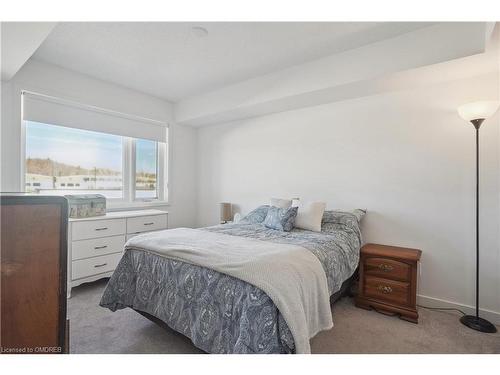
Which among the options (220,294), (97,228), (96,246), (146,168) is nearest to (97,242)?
(96,246)

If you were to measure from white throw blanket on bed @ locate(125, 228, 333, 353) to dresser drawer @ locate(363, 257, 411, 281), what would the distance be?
0.96 m

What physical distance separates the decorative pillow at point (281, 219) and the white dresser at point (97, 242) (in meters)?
1.70

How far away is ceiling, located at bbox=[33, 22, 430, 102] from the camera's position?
2080 millimetres

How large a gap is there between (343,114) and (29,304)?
3.07 metres

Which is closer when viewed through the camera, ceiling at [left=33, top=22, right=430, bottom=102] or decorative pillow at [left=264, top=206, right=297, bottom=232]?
ceiling at [left=33, top=22, right=430, bottom=102]

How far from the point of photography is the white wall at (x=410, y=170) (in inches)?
87.7

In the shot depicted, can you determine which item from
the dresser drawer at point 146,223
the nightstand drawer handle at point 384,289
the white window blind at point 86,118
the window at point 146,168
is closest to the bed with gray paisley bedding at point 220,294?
the nightstand drawer handle at point 384,289

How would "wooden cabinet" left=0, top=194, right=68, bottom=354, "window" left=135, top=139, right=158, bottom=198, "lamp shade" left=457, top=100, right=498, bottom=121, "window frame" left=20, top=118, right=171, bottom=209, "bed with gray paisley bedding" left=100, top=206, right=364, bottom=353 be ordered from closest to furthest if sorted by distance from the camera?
"wooden cabinet" left=0, top=194, right=68, bottom=354, "bed with gray paisley bedding" left=100, top=206, right=364, bottom=353, "lamp shade" left=457, top=100, right=498, bottom=121, "window frame" left=20, top=118, right=171, bottom=209, "window" left=135, top=139, right=158, bottom=198

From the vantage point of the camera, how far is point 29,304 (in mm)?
897

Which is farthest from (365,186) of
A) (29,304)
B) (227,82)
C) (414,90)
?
(29,304)

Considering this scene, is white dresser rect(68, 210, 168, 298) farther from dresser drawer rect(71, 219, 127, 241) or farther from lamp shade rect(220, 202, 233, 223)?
lamp shade rect(220, 202, 233, 223)

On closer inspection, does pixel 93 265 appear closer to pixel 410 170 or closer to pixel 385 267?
pixel 385 267

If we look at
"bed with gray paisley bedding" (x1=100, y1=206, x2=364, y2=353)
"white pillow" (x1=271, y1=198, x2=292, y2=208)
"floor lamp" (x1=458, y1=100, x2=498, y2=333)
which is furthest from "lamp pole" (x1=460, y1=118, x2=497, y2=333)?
"white pillow" (x1=271, y1=198, x2=292, y2=208)
